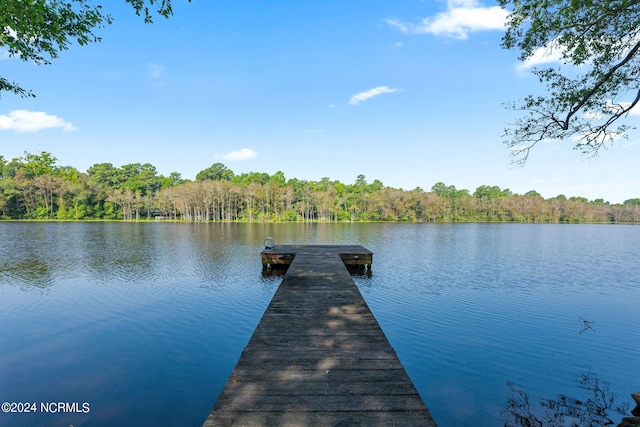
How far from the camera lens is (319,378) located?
12.9 feet

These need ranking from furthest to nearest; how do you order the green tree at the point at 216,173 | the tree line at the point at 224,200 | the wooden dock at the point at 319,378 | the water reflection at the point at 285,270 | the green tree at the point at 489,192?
the green tree at the point at 489,192
the green tree at the point at 216,173
the tree line at the point at 224,200
the water reflection at the point at 285,270
the wooden dock at the point at 319,378

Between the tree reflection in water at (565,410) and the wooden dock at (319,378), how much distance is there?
2.61 metres

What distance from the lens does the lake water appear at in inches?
222

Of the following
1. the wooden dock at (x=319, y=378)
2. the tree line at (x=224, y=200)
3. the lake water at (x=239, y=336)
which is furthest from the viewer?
the tree line at (x=224, y=200)

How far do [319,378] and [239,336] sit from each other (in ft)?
16.7

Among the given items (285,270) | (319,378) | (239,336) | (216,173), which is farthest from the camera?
(216,173)

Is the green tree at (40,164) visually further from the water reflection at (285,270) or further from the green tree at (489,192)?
the green tree at (489,192)

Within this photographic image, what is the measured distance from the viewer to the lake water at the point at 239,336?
5629 mm

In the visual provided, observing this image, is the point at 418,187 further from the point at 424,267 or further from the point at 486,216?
the point at 424,267

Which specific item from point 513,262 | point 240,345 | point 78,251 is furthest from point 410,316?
point 78,251

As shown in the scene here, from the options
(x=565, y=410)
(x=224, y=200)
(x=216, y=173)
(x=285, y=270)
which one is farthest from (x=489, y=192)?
(x=565, y=410)

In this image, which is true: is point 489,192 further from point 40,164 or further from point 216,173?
point 40,164

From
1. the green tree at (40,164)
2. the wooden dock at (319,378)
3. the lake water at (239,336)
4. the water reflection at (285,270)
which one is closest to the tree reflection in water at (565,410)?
the lake water at (239,336)

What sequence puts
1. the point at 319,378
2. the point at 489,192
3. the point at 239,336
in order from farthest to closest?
the point at 489,192, the point at 239,336, the point at 319,378
